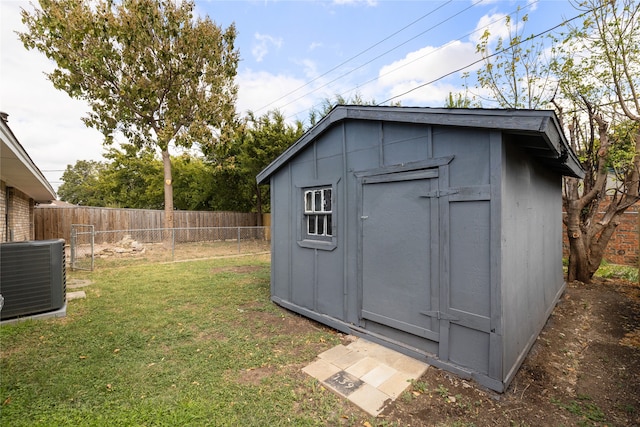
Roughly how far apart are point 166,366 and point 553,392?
3.91 m

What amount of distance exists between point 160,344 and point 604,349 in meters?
5.68

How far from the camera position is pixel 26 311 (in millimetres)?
4238

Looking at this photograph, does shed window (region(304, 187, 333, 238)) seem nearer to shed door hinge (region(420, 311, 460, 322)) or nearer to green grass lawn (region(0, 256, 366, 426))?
green grass lawn (region(0, 256, 366, 426))

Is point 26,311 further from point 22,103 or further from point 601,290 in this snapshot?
point 601,290

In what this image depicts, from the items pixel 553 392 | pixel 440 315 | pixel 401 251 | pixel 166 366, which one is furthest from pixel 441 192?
pixel 166 366

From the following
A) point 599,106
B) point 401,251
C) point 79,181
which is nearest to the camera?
point 401,251

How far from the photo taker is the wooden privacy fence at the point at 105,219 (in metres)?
12.3

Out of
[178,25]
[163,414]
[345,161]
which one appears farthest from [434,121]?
[178,25]

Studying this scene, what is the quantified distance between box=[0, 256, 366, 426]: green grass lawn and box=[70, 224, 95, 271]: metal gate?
3695 mm

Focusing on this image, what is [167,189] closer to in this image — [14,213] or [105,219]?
[105,219]

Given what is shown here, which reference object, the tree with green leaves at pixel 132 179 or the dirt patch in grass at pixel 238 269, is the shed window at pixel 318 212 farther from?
the tree with green leaves at pixel 132 179

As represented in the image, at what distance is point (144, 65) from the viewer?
484 inches

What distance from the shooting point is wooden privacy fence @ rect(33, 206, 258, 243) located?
1232 centimetres

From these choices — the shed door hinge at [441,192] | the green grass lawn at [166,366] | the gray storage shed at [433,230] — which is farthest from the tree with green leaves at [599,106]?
the green grass lawn at [166,366]
